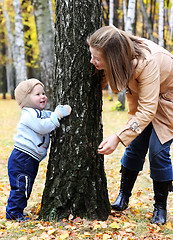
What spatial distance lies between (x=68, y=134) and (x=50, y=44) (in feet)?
22.0

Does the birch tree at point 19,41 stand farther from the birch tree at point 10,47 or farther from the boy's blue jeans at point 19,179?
the boy's blue jeans at point 19,179

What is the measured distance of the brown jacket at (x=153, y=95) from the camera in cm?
248

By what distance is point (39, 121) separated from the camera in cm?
283

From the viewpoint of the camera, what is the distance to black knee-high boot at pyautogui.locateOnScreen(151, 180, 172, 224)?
287 centimetres

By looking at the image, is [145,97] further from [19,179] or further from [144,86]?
[19,179]

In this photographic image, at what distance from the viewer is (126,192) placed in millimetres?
3266

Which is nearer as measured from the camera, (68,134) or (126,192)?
(68,134)

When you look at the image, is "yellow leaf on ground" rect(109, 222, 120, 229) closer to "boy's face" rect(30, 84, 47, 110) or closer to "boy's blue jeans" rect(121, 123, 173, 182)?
"boy's blue jeans" rect(121, 123, 173, 182)

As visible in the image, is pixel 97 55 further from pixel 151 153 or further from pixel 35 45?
pixel 35 45

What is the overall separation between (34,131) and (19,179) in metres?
0.52

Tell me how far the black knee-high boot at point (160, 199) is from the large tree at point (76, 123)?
0.55m

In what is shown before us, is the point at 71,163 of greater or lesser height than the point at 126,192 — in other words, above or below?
above

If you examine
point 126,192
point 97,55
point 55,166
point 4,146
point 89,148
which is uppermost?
point 97,55

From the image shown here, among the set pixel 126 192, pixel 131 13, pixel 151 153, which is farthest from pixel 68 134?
pixel 131 13
